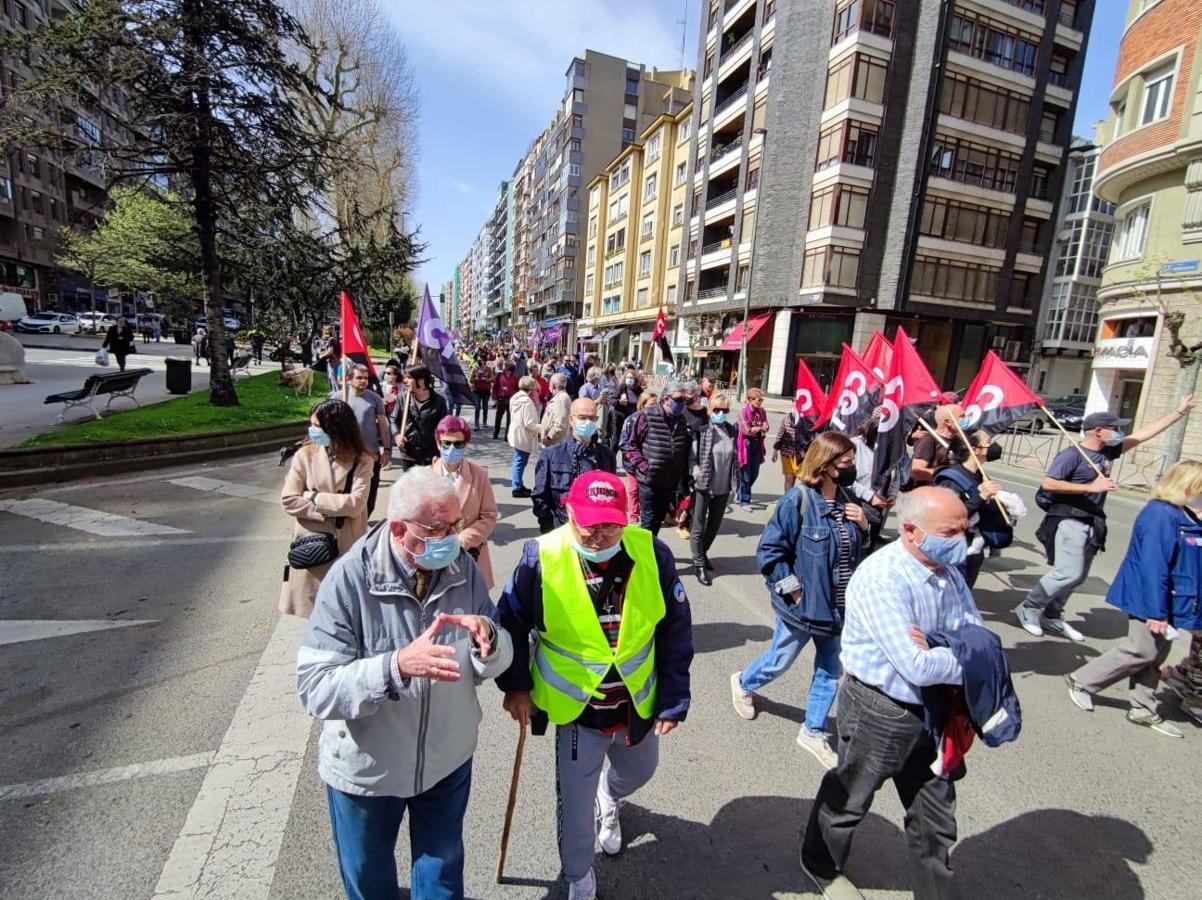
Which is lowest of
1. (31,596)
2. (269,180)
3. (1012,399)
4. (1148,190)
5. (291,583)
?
(31,596)

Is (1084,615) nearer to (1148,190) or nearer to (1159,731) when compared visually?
(1159,731)

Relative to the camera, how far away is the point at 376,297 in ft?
53.1

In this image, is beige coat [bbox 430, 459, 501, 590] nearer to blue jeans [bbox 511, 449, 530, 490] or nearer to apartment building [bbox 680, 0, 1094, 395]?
blue jeans [bbox 511, 449, 530, 490]

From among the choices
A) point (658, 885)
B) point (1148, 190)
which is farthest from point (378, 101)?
point (658, 885)

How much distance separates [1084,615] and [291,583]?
6.96 meters

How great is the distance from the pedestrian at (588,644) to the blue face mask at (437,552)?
1.21 feet

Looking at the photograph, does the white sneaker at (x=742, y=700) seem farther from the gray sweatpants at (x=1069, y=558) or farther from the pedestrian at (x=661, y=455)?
the gray sweatpants at (x=1069, y=558)

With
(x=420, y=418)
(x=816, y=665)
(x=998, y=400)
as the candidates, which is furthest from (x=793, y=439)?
(x=816, y=665)

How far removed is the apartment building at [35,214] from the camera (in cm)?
4095

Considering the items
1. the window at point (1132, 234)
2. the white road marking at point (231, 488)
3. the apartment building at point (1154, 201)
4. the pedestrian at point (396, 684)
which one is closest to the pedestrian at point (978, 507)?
the pedestrian at point (396, 684)

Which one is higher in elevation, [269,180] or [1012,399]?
[269,180]

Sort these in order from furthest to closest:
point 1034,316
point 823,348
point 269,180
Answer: point 1034,316 → point 823,348 → point 269,180

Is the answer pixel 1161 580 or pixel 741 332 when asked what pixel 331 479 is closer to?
pixel 1161 580

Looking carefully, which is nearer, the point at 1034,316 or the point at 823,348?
the point at 823,348
